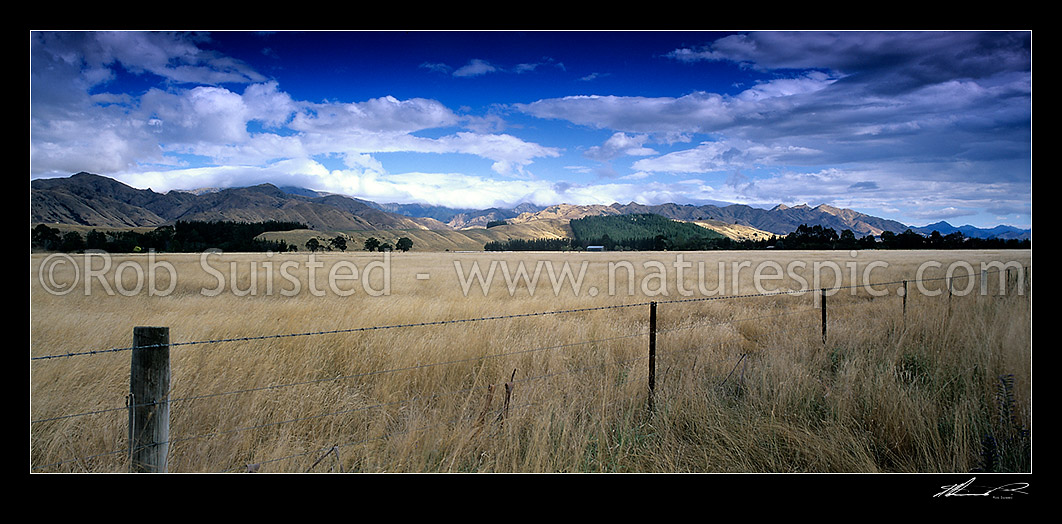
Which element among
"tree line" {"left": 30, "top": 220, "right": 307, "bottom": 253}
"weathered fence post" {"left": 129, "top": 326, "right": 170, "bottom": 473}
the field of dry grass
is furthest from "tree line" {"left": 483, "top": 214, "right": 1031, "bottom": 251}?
"tree line" {"left": 30, "top": 220, "right": 307, "bottom": 253}

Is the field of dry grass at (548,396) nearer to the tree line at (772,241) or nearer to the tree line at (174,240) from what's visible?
the tree line at (772,241)

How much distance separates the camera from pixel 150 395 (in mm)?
3500

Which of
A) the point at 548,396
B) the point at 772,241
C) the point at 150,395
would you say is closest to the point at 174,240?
the point at 150,395

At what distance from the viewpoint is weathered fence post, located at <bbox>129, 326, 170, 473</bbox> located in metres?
3.45

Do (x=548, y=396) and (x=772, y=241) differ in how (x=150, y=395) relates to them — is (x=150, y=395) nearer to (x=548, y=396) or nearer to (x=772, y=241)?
(x=548, y=396)

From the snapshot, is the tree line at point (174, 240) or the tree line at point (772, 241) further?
the tree line at point (772, 241)

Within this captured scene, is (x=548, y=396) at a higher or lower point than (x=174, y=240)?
lower

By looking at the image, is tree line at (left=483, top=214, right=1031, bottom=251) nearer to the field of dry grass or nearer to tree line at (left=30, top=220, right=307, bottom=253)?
the field of dry grass

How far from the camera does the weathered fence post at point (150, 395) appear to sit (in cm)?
345
